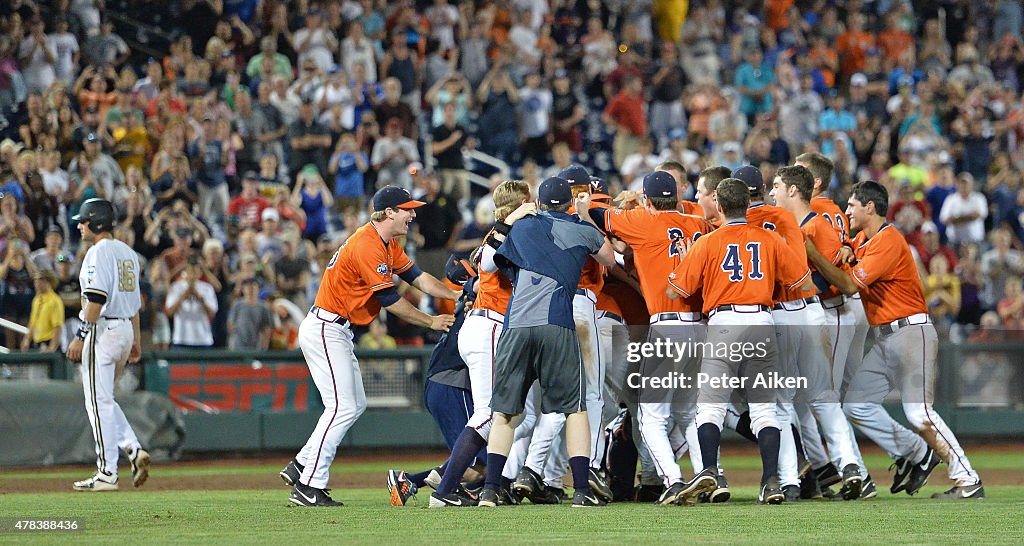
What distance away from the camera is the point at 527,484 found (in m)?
9.12

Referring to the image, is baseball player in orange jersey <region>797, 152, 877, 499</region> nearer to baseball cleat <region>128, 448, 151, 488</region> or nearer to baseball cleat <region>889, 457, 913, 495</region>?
baseball cleat <region>889, 457, 913, 495</region>

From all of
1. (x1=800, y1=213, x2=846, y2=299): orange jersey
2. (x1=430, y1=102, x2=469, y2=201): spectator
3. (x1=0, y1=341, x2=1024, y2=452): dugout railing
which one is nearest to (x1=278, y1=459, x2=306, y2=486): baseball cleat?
(x1=800, y1=213, x2=846, y2=299): orange jersey

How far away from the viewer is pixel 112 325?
10.9 m

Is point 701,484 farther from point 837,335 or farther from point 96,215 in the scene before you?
point 96,215

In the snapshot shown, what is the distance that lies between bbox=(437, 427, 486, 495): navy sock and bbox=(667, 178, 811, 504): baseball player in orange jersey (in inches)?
54.9

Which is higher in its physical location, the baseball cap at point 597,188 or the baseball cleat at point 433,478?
the baseball cap at point 597,188

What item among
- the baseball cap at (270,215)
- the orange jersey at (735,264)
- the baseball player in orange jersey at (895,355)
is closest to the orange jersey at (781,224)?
the orange jersey at (735,264)

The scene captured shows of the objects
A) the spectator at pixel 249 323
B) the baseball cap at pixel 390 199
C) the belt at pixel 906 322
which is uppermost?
the baseball cap at pixel 390 199

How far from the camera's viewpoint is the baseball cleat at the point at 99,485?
35.0 feet

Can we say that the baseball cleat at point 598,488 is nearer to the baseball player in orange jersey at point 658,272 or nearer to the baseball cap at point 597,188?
the baseball player in orange jersey at point 658,272

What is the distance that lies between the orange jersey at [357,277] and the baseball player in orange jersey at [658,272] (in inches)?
56.0

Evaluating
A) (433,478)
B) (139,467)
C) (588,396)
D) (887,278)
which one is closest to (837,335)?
(887,278)

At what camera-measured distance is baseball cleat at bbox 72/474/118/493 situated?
1068cm

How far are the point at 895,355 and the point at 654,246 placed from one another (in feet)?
6.37
